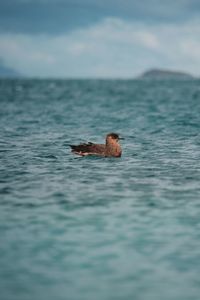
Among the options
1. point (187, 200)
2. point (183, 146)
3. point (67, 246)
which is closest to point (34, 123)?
point (183, 146)

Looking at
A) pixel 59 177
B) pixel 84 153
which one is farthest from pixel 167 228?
pixel 84 153

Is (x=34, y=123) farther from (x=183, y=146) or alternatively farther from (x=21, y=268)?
(x=21, y=268)

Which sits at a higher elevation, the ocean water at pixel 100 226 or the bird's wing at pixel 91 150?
the bird's wing at pixel 91 150

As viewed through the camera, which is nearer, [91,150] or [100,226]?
[100,226]

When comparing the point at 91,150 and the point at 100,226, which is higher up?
the point at 91,150

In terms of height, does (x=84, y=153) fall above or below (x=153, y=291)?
above

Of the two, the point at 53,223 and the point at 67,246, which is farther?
the point at 53,223

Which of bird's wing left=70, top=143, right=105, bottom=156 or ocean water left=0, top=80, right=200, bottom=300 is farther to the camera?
bird's wing left=70, top=143, right=105, bottom=156

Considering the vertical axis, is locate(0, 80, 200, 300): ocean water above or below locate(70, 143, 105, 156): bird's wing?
below

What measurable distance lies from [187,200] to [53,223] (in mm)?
3528

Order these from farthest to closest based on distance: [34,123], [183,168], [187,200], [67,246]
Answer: [34,123]
[183,168]
[187,200]
[67,246]

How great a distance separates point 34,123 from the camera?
32.4m

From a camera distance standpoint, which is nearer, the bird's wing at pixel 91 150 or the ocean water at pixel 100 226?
the ocean water at pixel 100 226

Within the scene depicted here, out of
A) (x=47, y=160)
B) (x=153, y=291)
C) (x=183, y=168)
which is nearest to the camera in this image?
(x=153, y=291)
